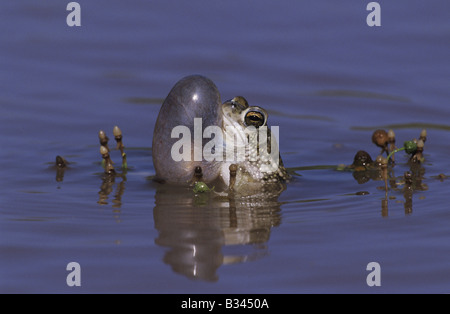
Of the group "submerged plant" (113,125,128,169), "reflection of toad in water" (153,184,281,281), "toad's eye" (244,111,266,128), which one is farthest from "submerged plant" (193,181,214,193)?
"submerged plant" (113,125,128,169)

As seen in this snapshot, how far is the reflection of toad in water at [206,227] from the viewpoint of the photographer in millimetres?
5070

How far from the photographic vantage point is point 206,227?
5727 mm

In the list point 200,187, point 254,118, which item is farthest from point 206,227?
point 254,118

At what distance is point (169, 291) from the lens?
15.3 ft

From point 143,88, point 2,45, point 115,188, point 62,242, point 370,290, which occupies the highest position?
point 2,45

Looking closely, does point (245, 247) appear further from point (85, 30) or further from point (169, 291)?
point (85, 30)

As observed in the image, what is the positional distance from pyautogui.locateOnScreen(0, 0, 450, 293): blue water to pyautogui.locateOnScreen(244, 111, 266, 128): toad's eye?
649mm

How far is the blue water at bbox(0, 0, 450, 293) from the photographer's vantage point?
5023 millimetres

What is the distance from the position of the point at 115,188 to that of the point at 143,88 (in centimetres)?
325

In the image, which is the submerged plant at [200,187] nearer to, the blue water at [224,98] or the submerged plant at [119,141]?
the blue water at [224,98]

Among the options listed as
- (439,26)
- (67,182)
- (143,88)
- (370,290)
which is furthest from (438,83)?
(370,290)

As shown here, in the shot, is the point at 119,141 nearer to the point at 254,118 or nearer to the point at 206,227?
the point at 254,118

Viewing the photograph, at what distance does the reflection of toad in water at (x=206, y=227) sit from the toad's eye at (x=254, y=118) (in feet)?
2.11

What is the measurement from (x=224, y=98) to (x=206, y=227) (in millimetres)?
3862
